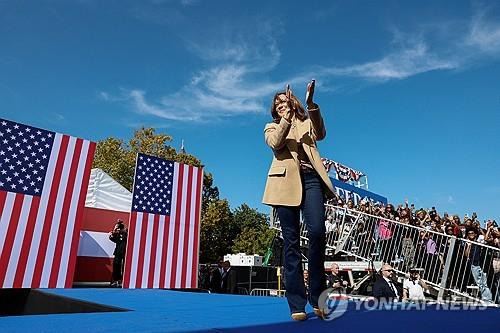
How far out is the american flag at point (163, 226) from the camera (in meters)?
6.61

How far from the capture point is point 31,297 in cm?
544

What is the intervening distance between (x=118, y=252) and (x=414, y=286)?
5.94m

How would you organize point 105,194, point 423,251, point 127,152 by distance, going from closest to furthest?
point 423,251, point 105,194, point 127,152

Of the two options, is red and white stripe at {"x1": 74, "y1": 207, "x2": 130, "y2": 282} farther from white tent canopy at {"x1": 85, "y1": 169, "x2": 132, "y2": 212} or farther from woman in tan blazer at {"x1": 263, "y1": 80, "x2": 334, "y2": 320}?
woman in tan blazer at {"x1": 263, "y1": 80, "x2": 334, "y2": 320}

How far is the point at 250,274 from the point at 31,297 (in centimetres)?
905

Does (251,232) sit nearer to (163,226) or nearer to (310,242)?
(163,226)

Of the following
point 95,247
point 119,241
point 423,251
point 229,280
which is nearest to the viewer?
point 423,251

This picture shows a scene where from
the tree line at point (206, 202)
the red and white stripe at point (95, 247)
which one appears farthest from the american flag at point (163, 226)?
the tree line at point (206, 202)

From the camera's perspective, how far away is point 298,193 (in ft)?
7.72

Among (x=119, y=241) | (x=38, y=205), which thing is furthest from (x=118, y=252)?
(x=38, y=205)

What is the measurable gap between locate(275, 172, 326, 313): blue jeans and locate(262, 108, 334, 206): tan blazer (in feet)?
0.20

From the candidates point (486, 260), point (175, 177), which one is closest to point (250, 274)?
point (175, 177)

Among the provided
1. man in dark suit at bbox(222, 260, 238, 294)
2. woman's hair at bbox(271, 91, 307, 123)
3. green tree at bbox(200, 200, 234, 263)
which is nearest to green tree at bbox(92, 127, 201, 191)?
green tree at bbox(200, 200, 234, 263)

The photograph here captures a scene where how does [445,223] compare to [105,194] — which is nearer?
[445,223]
